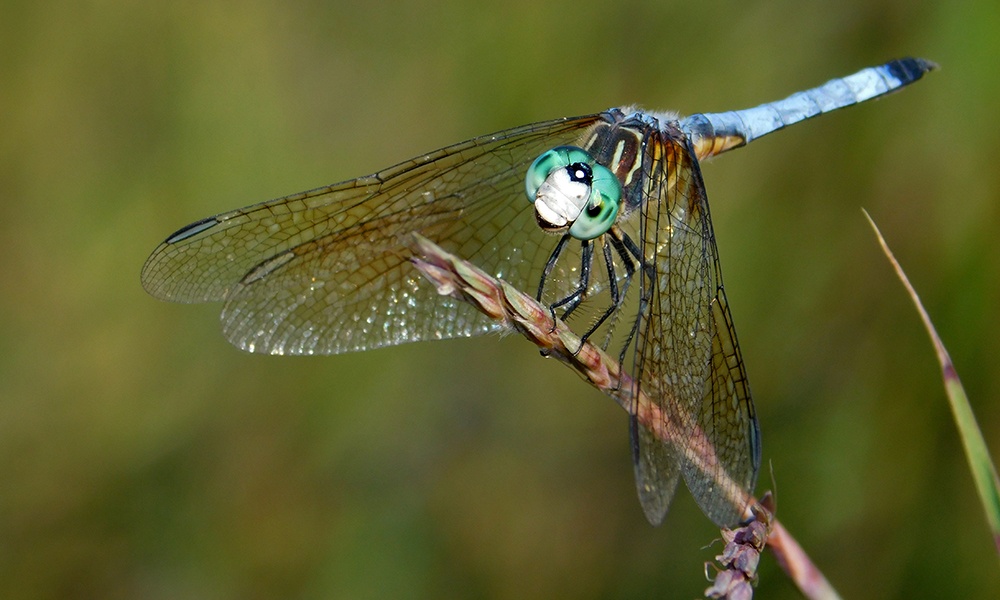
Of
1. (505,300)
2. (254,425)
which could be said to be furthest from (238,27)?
(505,300)

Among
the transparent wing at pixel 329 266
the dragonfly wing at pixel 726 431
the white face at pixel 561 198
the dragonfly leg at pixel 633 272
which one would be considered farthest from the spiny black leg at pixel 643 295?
the transparent wing at pixel 329 266

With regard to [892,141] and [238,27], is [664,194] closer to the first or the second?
[892,141]

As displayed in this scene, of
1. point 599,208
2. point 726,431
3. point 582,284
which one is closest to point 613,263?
point 582,284


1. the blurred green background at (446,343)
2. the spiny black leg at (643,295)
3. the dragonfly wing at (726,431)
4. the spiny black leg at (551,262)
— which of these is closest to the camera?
the dragonfly wing at (726,431)

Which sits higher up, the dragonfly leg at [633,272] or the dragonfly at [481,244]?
the dragonfly at [481,244]

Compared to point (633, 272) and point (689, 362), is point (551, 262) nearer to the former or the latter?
point (633, 272)

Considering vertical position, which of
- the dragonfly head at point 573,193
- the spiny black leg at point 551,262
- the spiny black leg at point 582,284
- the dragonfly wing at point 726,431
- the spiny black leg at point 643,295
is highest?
the dragonfly head at point 573,193

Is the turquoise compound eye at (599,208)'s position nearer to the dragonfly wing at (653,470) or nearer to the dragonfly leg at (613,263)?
the dragonfly leg at (613,263)
